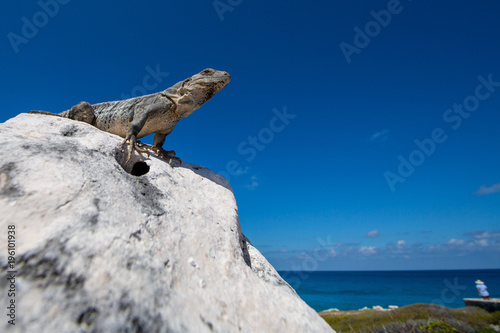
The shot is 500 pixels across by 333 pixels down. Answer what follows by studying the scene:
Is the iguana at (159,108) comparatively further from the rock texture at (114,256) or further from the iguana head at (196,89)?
the rock texture at (114,256)

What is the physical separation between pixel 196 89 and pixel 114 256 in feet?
14.3

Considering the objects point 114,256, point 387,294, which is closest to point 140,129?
point 114,256

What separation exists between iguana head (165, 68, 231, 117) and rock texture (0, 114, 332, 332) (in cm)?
259

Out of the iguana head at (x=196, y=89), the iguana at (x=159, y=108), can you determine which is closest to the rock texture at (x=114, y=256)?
the iguana at (x=159, y=108)

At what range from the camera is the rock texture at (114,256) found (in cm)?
162

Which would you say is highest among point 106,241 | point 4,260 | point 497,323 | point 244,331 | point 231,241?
point 231,241

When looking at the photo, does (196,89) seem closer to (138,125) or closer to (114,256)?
(138,125)

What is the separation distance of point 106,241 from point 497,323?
16.9m

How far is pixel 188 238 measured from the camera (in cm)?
271

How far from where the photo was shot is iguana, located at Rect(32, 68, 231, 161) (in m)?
5.50

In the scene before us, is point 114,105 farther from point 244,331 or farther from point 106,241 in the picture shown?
point 244,331

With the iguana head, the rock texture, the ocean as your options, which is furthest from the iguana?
the ocean

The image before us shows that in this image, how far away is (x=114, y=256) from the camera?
197 centimetres

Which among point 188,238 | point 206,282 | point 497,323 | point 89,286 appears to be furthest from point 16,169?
point 497,323
